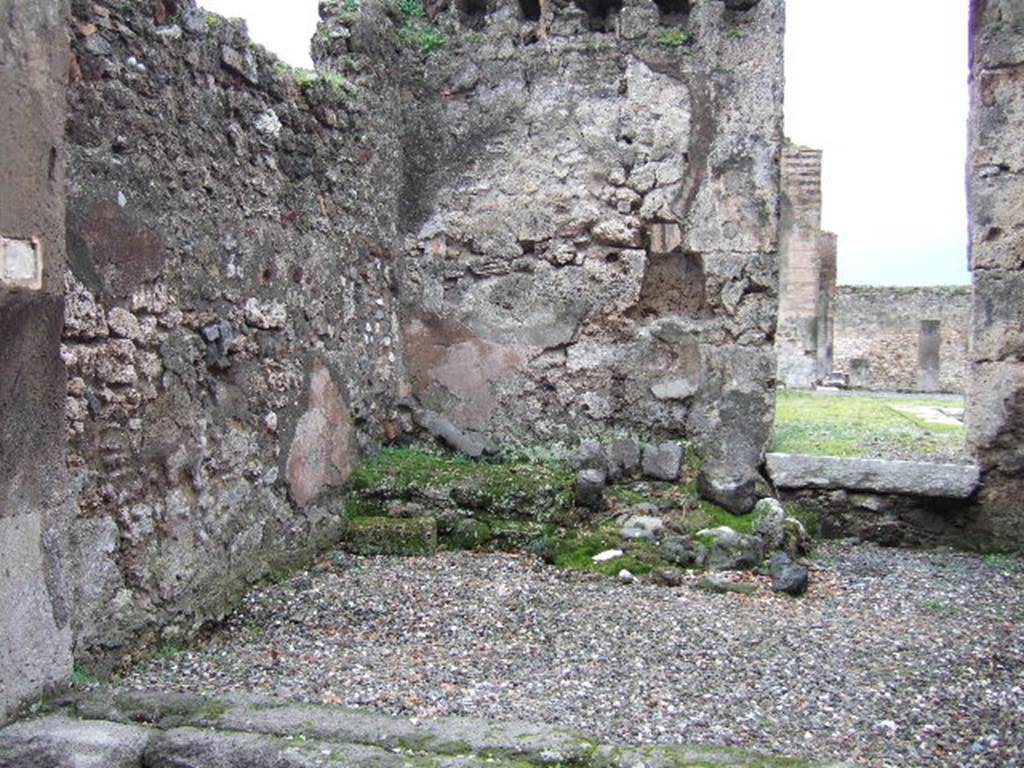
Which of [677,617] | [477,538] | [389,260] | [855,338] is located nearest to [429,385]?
[389,260]

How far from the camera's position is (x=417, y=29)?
20.4 ft

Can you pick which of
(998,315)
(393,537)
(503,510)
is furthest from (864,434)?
(393,537)

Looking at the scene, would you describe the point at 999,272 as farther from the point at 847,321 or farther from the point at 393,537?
the point at 847,321

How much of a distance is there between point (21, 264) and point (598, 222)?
3619 mm

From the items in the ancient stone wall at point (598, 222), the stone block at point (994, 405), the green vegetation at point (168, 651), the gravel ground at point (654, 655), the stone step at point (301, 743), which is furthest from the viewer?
the ancient stone wall at point (598, 222)

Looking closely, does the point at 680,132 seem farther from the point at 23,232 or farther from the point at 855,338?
the point at 855,338

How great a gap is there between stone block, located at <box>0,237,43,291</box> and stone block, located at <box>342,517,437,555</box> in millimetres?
2504

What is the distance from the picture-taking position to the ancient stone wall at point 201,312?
332cm

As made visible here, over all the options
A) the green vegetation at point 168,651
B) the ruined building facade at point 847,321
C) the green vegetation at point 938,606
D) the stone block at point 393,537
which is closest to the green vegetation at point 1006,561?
the green vegetation at point 938,606

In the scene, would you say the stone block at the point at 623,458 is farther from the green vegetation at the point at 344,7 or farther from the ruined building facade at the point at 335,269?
the green vegetation at the point at 344,7

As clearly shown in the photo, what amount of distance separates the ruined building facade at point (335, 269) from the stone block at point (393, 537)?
0.14 metres

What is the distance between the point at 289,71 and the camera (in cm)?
468

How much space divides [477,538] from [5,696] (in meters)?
2.71

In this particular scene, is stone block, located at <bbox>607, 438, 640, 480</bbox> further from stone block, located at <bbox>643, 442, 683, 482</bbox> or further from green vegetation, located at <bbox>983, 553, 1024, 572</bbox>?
green vegetation, located at <bbox>983, 553, 1024, 572</bbox>
